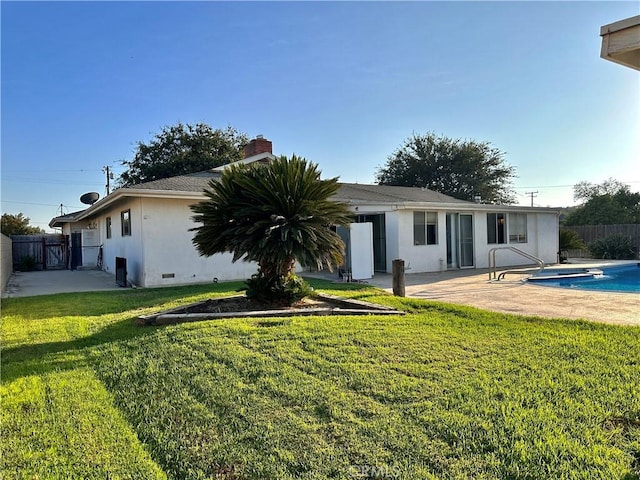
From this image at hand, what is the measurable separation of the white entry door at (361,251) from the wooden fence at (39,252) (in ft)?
59.3

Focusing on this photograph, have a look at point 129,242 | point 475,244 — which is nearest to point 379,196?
point 475,244

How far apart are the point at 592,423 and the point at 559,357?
1615 mm

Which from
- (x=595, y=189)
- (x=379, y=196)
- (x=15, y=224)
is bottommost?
(x=379, y=196)

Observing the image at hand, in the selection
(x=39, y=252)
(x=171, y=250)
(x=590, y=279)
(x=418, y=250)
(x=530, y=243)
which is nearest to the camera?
(x=171, y=250)

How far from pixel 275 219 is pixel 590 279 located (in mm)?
11969

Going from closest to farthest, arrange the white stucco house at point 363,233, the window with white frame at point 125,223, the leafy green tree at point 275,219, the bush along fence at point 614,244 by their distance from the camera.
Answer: the leafy green tree at point 275,219 → the white stucco house at point 363,233 → the window with white frame at point 125,223 → the bush along fence at point 614,244

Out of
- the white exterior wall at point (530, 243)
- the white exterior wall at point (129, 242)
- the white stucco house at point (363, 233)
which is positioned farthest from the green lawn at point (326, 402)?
the white exterior wall at point (530, 243)

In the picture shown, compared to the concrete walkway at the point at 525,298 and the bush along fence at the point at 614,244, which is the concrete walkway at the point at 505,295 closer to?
the concrete walkway at the point at 525,298

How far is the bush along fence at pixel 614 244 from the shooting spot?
2192cm

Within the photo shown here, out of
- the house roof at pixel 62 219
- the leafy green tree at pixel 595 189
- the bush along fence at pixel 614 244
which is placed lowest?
the bush along fence at pixel 614 244

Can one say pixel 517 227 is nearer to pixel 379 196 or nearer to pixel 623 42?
pixel 379 196

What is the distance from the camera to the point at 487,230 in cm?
1716

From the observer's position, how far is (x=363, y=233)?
13609mm

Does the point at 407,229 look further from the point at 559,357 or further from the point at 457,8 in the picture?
the point at 559,357
